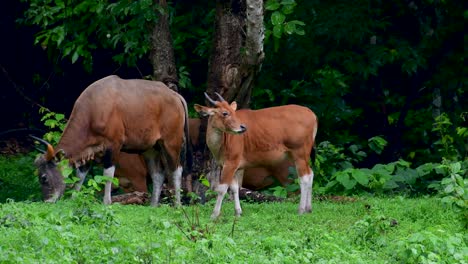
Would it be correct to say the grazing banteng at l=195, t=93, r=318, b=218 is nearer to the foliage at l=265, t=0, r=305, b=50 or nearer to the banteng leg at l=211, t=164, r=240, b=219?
the banteng leg at l=211, t=164, r=240, b=219

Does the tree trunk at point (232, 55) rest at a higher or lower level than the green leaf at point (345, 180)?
higher

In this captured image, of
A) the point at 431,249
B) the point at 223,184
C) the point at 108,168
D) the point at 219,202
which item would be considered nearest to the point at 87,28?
the point at 108,168

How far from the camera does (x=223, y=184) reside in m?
12.6

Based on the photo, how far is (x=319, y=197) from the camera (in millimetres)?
14273

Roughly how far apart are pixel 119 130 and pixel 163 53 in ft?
4.85

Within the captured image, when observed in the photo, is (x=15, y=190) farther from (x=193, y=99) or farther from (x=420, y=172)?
(x=420, y=172)

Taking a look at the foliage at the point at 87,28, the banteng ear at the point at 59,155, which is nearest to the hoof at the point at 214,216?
the banteng ear at the point at 59,155

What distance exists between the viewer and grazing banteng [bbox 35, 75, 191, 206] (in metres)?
13.6

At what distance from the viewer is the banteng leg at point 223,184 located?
492 inches

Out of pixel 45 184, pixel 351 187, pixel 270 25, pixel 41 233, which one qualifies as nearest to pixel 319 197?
pixel 351 187

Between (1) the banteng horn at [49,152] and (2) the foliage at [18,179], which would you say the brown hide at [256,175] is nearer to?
(2) the foliage at [18,179]

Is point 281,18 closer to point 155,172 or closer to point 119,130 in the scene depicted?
point 119,130

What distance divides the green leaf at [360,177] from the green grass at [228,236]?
134 centimetres

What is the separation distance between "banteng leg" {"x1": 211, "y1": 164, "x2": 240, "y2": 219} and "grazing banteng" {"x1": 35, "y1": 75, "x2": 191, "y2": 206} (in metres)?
0.65
